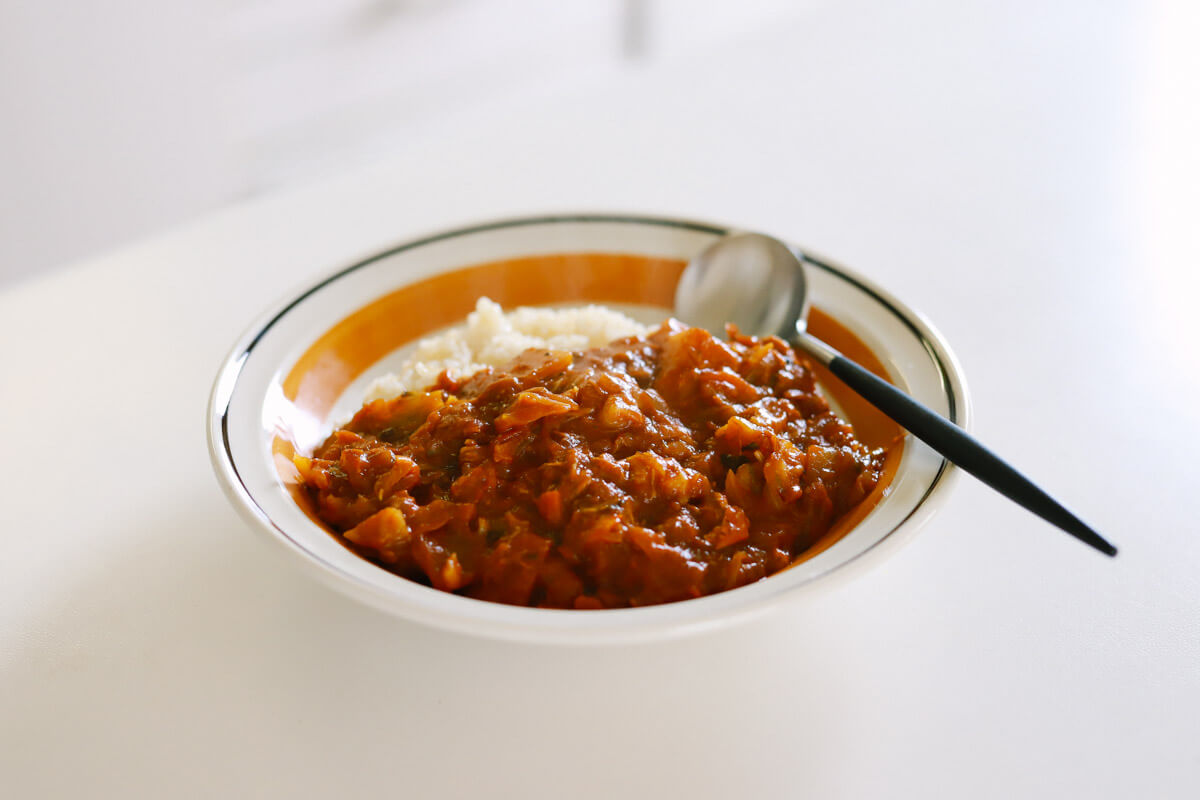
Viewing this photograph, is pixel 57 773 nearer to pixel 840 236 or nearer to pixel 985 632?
pixel 985 632

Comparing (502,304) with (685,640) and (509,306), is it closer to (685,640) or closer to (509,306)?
(509,306)

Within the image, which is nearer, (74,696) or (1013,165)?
(74,696)

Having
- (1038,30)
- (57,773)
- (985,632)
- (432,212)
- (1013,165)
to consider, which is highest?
(1038,30)

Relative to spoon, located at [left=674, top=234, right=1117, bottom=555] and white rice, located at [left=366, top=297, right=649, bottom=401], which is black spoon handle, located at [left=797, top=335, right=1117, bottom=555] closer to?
spoon, located at [left=674, top=234, right=1117, bottom=555]

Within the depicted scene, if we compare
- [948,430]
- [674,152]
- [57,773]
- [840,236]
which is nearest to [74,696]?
[57,773]

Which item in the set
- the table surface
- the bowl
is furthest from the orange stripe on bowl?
the table surface

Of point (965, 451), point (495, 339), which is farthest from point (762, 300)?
point (965, 451)

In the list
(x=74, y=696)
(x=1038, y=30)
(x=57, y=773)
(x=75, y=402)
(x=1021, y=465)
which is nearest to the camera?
(x=57, y=773)
